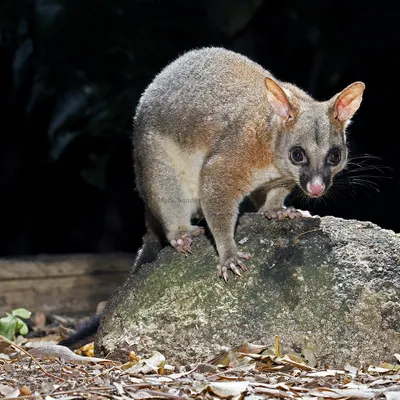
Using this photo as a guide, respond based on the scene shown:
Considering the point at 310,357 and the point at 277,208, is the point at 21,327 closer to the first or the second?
the point at 277,208

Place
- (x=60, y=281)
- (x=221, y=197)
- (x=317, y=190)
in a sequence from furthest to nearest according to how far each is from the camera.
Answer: (x=60, y=281)
(x=221, y=197)
(x=317, y=190)

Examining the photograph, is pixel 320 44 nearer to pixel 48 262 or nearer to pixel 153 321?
pixel 48 262

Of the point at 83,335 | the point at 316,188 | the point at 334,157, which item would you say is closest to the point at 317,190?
the point at 316,188

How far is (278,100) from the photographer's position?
5219mm

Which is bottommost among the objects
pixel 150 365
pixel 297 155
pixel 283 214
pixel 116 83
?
pixel 150 365

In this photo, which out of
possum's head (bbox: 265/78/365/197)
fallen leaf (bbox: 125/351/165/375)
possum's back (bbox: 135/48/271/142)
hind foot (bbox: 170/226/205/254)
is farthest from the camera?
possum's back (bbox: 135/48/271/142)

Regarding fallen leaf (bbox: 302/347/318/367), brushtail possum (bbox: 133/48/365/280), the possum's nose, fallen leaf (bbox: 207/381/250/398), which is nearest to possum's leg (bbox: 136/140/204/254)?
brushtail possum (bbox: 133/48/365/280)

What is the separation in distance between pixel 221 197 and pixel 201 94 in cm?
84

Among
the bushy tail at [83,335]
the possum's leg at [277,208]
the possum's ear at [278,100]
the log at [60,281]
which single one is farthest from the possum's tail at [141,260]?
the log at [60,281]

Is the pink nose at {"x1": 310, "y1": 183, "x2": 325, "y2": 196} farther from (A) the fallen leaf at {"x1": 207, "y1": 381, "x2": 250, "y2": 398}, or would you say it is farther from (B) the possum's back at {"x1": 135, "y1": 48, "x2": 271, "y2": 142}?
(A) the fallen leaf at {"x1": 207, "y1": 381, "x2": 250, "y2": 398}

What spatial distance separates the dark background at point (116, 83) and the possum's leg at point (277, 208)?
1803 millimetres

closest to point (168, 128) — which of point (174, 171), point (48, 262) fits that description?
point (174, 171)

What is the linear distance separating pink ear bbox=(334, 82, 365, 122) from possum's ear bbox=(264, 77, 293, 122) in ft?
0.90

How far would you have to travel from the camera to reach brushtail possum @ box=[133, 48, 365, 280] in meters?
5.16
